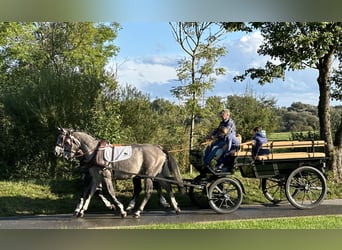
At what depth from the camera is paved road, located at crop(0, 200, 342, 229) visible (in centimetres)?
839

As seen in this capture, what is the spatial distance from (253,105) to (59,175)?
5.08 metres

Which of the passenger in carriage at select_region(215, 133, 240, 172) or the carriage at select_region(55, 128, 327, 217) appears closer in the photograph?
the carriage at select_region(55, 128, 327, 217)

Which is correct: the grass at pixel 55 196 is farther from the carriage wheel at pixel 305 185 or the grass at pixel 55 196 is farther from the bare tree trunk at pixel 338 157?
the carriage wheel at pixel 305 185

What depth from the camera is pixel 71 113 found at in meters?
12.3

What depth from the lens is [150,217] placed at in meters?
9.05

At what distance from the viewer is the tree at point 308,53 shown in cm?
1016

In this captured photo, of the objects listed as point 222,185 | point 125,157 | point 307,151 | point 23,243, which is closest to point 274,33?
point 307,151

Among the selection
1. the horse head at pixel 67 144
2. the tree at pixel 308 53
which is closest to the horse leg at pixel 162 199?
the horse head at pixel 67 144

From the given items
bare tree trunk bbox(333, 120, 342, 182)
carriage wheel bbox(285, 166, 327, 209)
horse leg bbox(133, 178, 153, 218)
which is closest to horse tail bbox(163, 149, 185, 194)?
horse leg bbox(133, 178, 153, 218)

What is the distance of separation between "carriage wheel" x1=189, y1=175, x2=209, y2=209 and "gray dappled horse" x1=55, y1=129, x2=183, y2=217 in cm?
38

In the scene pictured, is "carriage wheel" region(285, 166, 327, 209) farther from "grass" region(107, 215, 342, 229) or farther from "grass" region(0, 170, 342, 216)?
"grass" region(0, 170, 342, 216)

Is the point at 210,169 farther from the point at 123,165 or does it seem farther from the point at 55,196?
the point at 55,196

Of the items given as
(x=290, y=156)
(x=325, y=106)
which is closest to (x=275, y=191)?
(x=290, y=156)

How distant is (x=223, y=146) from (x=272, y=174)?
1.10m
